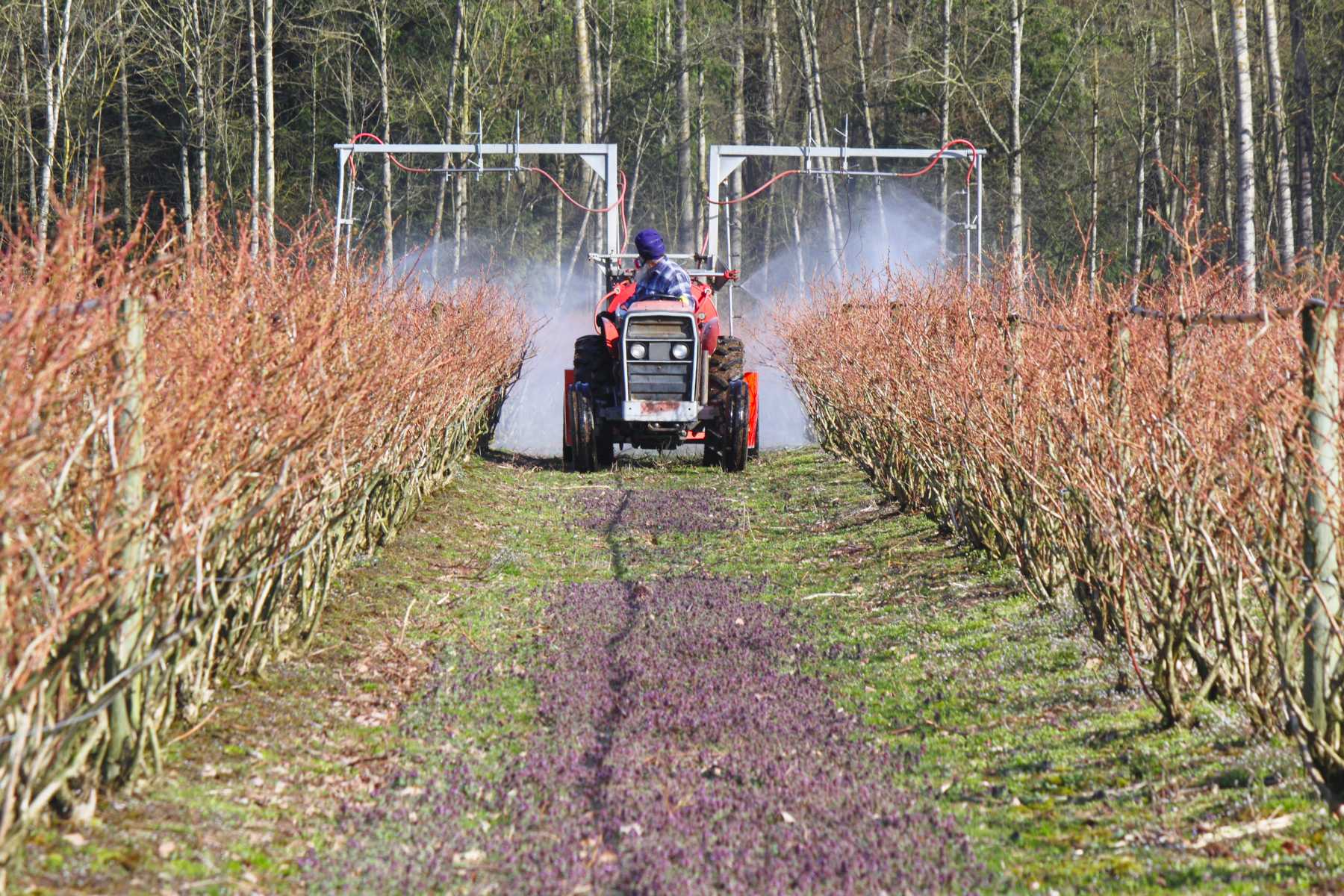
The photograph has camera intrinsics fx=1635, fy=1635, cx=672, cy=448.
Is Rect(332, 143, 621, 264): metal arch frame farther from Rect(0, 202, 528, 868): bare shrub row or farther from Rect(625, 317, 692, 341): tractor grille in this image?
Rect(0, 202, 528, 868): bare shrub row

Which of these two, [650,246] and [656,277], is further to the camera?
[656,277]

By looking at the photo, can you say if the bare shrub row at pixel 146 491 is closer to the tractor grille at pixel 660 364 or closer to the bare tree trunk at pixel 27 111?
the tractor grille at pixel 660 364

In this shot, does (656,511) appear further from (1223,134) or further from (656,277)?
(1223,134)

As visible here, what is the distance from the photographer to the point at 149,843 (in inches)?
163

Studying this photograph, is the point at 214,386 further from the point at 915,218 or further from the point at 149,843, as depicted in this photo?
the point at 915,218

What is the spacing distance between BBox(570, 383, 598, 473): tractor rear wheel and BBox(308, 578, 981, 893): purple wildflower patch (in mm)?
6791

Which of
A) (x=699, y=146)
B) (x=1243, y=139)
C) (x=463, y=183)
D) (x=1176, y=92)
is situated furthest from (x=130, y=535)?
(x=699, y=146)

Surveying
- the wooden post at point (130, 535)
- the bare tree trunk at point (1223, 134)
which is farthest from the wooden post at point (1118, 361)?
the bare tree trunk at point (1223, 134)

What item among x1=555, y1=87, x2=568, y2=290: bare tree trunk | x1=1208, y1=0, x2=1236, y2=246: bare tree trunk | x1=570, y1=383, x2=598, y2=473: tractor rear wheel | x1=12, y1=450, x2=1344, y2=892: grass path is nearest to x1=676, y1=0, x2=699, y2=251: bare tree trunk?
x1=555, y1=87, x2=568, y2=290: bare tree trunk

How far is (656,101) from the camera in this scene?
43375 millimetres

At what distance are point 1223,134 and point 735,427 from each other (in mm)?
26854

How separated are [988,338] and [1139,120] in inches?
1311

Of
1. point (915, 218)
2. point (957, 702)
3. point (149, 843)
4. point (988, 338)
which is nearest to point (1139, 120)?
point (915, 218)

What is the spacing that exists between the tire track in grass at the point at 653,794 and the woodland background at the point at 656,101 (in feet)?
62.4
